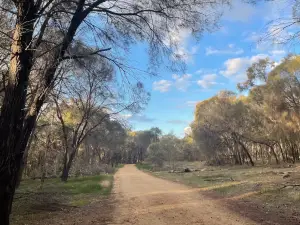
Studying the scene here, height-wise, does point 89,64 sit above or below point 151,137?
below

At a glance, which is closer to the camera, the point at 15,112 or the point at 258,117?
the point at 15,112

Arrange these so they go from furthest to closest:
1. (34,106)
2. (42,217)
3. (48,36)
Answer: (42,217) < (48,36) < (34,106)

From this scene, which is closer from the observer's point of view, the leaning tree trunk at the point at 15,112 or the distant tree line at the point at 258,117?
the leaning tree trunk at the point at 15,112

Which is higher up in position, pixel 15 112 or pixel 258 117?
pixel 258 117

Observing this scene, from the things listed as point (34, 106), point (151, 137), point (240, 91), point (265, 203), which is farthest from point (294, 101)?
point (151, 137)

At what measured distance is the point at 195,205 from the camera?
409 inches

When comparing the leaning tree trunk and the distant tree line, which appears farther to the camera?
the distant tree line

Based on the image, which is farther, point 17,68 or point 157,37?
point 157,37

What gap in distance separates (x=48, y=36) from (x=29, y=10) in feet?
4.33

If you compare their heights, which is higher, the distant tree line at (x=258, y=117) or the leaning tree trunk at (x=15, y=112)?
the distant tree line at (x=258, y=117)

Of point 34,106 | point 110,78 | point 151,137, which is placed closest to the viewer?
point 34,106

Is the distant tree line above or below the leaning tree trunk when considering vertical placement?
above

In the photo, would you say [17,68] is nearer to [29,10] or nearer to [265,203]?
[29,10]

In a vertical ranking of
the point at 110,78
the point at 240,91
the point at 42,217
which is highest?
the point at 240,91
